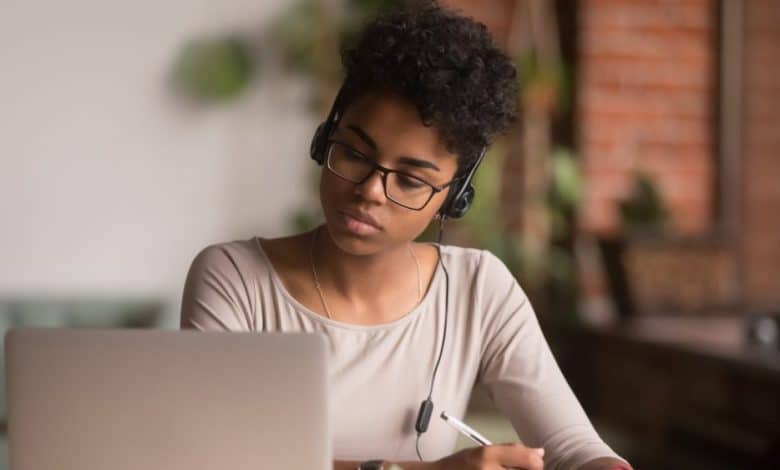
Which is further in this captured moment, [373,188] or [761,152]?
[761,152]

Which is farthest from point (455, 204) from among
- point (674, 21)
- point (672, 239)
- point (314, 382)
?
point (674, 21)

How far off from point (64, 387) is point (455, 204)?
582 millimetres

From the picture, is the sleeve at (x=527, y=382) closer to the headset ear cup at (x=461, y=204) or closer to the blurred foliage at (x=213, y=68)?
the headset ear cup at (x=461, y=204)

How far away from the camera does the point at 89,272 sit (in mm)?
3766

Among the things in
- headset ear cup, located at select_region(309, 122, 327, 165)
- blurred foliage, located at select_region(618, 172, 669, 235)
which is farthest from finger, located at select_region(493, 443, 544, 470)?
blurred foliage, located at select_region(618, 172, 669, 235)

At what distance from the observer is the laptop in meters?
0.99

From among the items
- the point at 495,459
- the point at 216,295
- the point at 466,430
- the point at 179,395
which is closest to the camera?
the point at 179,395

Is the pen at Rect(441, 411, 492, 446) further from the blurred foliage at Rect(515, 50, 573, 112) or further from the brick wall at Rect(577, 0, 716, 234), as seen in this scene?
the brick wall at Rect(577, 0, 716, 234)

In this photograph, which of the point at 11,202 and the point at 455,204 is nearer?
the point at 455,204

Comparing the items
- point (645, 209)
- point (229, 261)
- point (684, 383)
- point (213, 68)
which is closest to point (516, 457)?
point (229, 261)

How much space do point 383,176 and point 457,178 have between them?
0.40ft

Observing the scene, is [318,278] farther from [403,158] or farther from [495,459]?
[495,459]

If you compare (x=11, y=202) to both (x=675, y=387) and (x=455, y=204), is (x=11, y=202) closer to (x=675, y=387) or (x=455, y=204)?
(x=675, y=387)

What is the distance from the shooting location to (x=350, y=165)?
1333 mm
